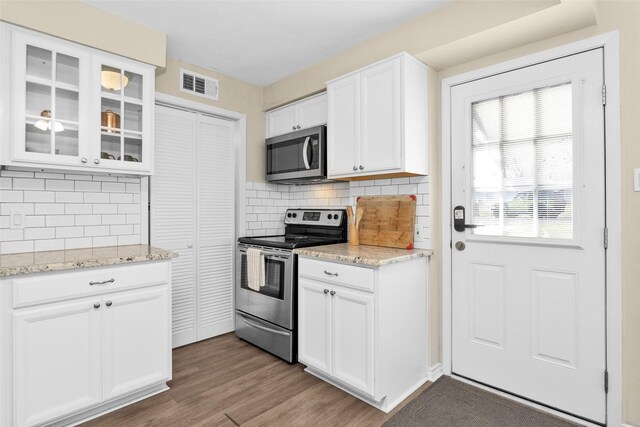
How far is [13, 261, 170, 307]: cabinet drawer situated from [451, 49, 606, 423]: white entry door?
81.9 inches

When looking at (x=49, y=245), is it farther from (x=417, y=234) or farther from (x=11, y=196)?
(x=417, y=234)

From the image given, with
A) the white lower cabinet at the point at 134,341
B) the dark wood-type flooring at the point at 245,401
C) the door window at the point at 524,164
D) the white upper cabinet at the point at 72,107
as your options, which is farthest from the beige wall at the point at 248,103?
the door window at the point at 524,164

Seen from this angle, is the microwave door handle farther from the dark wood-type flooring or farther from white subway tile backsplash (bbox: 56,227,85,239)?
white subway tile backsplash (bbox: 56,227,85,239)

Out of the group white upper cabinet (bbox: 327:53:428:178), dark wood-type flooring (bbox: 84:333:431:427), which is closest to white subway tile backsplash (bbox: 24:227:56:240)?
dark wood-type flooring (bbox: 84:333:431:427)

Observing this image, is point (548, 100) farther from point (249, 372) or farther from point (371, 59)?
point (249, 372)

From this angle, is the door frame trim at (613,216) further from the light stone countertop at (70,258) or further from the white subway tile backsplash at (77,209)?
the white subway tile backsplash at (77,209)

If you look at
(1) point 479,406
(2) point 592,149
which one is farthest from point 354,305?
(2) point 592,149

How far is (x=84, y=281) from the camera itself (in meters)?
1.90

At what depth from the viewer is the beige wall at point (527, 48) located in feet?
5.78

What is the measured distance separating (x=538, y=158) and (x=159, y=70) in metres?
2.77

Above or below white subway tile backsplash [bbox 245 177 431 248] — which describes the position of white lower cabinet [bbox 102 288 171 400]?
below

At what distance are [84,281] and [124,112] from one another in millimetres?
1191

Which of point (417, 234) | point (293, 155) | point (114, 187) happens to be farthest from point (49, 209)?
point (417, 234)

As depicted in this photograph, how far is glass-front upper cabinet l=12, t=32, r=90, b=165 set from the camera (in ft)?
6.50
